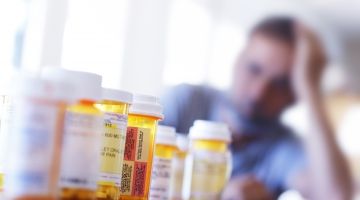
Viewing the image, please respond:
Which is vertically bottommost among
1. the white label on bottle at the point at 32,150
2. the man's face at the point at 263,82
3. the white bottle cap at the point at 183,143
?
the white label on bottle at the point at 32,150

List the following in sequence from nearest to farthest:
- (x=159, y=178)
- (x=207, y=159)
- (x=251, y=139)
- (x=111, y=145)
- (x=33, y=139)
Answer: (x=33, y=139) → (x=111, y=145) → (x=159, y=178) → (x=207, y=159) → (x=251, y=139)

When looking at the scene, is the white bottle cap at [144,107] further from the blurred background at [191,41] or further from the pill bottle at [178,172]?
the blurred background at [191,41]

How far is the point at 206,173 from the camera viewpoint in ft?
4.43

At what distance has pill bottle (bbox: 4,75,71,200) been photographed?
66cm

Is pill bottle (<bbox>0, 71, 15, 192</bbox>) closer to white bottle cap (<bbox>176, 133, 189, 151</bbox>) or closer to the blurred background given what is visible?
white bottle cap (<bbox>176, 133, 189, 151</bbox>)

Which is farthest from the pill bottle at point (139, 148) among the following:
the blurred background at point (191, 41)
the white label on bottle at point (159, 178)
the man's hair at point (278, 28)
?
the man's hair at point (278, 28)

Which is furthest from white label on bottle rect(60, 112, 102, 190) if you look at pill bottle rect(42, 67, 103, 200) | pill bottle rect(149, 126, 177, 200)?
pill bottle rect(149, 126, 177, 200)

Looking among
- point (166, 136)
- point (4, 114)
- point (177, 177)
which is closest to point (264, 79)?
point (177, 177)

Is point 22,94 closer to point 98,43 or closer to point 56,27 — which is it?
point 56,27

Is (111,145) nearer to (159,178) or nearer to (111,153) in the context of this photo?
(111,153)

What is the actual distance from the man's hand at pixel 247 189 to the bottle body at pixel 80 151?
150 centimetres

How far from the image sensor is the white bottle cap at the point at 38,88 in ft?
2.19

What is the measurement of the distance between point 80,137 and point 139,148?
0.31 meters

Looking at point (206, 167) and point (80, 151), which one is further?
point (206, 167)
